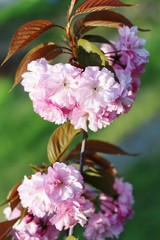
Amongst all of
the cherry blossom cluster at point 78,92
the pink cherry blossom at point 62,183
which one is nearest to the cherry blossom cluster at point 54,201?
the pink cherry blossom at point 62,183

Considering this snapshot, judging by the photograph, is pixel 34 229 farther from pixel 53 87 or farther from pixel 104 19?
pixel 104 19

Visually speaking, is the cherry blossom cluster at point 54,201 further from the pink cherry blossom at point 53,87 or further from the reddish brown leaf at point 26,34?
the reddish brown leaf at point 26,34

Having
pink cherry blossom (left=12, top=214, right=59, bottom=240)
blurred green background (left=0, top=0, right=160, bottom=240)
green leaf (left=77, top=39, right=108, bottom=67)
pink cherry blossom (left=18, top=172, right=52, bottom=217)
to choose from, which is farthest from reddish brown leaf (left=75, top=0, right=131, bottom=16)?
blurred green background (left=0, top=0, right=160, bottom=240)

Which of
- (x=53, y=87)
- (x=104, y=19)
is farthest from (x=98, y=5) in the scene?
(x=53, y=87)

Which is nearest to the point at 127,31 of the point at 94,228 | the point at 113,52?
the point at 113,52

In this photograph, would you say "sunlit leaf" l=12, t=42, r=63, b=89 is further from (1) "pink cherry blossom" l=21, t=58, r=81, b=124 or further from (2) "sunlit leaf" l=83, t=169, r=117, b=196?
(2) "sunlit leaf" l=83, t=169, r=117, b=196

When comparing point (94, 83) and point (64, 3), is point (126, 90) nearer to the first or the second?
point (94, 83)
